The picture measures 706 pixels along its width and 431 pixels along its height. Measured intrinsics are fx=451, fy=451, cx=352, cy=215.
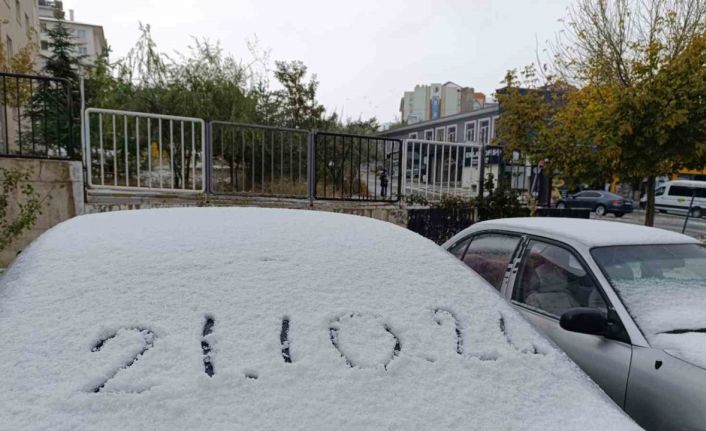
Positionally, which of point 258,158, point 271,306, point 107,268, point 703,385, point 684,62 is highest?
point 684,62

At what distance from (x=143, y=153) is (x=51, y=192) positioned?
Answer: 145 centimetres

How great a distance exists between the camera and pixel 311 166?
708cm

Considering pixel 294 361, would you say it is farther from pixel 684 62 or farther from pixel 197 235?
pixel 684 62

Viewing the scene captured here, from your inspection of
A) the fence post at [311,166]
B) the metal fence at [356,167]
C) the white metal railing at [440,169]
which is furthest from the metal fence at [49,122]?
the white metal railing at [440,169]

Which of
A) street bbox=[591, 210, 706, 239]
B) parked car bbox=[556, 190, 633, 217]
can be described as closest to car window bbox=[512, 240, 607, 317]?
street bbox=[591, 210, 706, 239]

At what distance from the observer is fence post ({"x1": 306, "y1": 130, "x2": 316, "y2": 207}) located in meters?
7.05

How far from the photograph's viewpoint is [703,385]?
188 cm

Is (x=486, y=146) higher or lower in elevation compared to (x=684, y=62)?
lower

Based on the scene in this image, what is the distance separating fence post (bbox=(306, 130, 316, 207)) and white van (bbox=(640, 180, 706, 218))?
24.7 m

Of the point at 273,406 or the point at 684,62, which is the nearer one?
the point at 273,406

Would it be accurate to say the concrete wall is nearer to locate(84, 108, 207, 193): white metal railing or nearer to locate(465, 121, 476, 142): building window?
locate(84, 108, 207, 193): white metal railing

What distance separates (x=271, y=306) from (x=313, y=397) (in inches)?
14.7

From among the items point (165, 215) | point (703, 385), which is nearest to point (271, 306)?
point (165, 215)

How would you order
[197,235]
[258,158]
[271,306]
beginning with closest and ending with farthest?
[271,306] < [197,235] < [258,158]
